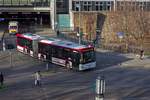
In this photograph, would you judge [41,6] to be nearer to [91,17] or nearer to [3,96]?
[91,17]

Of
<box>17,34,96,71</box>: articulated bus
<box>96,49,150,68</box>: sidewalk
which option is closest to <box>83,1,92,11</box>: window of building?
<box>17,34,96,71</box>: articulated bus

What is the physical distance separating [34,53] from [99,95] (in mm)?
31510

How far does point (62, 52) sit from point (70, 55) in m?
1.52

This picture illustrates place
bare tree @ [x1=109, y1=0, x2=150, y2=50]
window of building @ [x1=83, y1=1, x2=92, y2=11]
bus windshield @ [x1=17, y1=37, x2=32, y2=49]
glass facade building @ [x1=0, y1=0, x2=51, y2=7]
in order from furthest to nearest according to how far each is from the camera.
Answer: glass facade building @ [x1=0, y1=0, x2=51, y2=7]
window of building @ [x1=83, y1=1, x2=92, y2=11]
bare tree @ [x1=109, y1=0, x2=150, y2=50]
bus windshield @ [x1=17, y1=37, x2=32, y2=49]

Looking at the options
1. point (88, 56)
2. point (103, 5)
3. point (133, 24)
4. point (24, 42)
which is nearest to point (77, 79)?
point (88, 56)

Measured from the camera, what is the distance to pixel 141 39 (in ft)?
206

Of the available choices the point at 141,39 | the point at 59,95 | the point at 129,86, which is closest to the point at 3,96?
the point at 59,95

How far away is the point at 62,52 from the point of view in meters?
44.2

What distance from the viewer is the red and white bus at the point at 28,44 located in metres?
50.3

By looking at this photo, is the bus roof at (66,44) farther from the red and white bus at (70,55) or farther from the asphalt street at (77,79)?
the asphalt street at (77,79)

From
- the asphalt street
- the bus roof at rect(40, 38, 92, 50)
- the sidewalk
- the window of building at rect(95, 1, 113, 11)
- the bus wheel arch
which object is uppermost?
the window of building at rect(95, 1, 113, 11)

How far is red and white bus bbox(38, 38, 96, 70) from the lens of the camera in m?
42.1

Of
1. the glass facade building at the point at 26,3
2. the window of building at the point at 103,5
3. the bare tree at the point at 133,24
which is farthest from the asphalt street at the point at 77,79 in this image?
the glass facade building at the point at 26,3

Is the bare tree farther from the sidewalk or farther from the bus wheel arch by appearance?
the bus wheel arch
